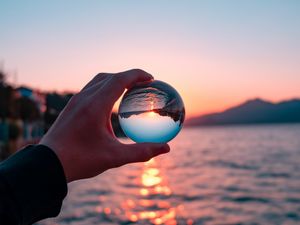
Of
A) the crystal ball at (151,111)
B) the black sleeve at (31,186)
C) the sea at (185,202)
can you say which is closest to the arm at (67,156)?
the black sleeve at (31,186)

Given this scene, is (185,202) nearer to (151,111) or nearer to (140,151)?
(151,111)

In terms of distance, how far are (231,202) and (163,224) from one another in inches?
260

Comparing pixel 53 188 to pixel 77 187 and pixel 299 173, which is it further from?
pixel 299 173

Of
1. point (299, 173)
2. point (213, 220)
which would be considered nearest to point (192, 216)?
point (213, 220)

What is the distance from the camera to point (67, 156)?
1.78 m

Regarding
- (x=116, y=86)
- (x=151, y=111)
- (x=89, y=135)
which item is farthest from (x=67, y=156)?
(x=151, y=111)

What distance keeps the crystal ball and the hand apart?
0.68m

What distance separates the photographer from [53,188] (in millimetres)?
1658

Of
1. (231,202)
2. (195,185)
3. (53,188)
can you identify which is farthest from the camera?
(195,185)

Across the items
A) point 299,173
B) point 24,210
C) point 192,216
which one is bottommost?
point 299,173

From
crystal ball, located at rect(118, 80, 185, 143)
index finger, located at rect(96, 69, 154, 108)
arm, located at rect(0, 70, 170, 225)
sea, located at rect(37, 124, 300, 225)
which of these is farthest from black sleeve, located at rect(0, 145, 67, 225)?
sea, located at rect(37, 124, 300, 225)

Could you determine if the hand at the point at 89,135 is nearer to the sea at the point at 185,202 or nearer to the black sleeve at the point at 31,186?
the black sleeve at the point at 31,186

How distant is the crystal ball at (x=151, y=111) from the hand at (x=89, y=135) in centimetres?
68

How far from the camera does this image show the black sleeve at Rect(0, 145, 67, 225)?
1.49m
